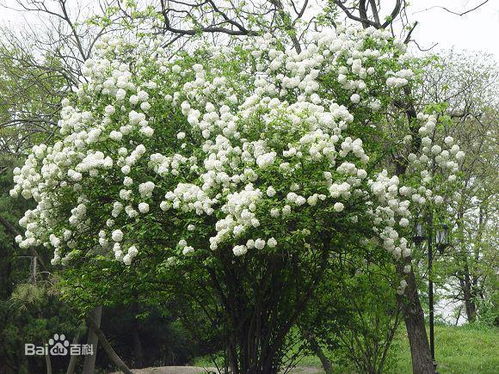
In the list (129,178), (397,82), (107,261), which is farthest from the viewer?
(107,261)

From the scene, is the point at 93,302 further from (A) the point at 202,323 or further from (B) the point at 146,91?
(B) the point at 146,91

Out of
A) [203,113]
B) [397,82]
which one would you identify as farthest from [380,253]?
[203,113]

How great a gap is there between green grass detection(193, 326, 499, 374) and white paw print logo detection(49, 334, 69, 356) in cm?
274

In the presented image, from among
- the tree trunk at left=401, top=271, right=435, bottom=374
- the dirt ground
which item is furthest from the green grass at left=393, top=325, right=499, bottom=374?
the dirt ground

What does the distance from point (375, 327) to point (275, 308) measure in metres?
1.50

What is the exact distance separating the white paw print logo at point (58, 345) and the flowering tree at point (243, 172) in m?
5.64

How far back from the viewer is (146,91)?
7637 millimetres

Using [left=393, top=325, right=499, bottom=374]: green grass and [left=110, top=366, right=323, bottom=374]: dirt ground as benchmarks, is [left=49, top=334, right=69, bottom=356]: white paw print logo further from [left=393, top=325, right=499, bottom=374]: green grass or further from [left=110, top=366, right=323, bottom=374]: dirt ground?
[left=393, top=325, right=499, bottom=374]: green grass

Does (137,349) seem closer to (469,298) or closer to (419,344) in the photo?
(419,344)

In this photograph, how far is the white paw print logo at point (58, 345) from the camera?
13297 mm

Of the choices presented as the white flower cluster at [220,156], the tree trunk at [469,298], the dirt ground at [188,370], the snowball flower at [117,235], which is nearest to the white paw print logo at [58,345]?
the dirt ground at [188,370]

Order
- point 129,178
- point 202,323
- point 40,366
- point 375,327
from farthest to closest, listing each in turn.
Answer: point 40,366 < point 202,323 < point 375,327 < point 129,178

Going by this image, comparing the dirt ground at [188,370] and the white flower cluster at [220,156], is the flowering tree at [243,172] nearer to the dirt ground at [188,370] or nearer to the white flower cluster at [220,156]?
the white flower cluster at [220,156]

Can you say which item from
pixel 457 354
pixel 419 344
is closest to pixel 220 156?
pixel 419 344
